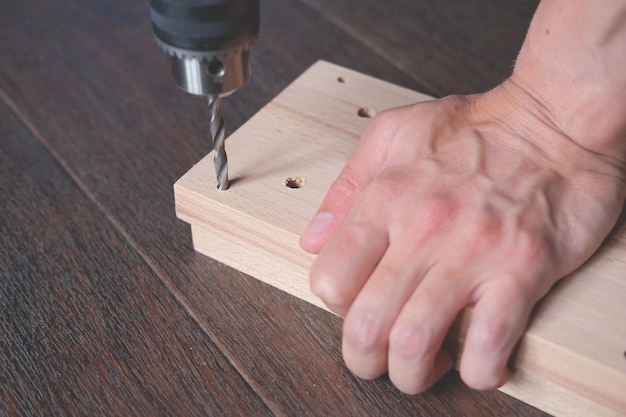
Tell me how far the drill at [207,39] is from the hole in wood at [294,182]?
0.10m

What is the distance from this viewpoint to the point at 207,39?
45 cm

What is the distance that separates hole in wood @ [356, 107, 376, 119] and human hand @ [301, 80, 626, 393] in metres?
0.09

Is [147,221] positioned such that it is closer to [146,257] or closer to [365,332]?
[146,257]

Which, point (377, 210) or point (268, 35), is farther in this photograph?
point (268, 35)

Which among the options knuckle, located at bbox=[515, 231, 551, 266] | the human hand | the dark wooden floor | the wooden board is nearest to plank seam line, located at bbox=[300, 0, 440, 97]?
the dark wooden floor

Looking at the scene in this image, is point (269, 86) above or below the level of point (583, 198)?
below

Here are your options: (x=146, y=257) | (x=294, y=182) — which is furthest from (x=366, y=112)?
(x=146, y=257)

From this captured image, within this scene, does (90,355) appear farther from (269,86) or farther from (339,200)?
(269,86)

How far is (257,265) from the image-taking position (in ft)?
1.87

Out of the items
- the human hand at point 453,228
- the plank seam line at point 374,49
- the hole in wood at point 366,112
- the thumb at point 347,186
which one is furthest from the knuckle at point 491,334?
the plank seam line at point 374,49

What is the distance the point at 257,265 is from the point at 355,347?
13cm

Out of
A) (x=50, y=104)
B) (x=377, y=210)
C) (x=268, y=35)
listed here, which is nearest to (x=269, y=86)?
(x=268, y=35)

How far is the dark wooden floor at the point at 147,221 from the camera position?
1.62 feet

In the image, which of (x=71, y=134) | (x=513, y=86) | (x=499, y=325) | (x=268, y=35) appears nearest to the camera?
(x=499, y=325)
